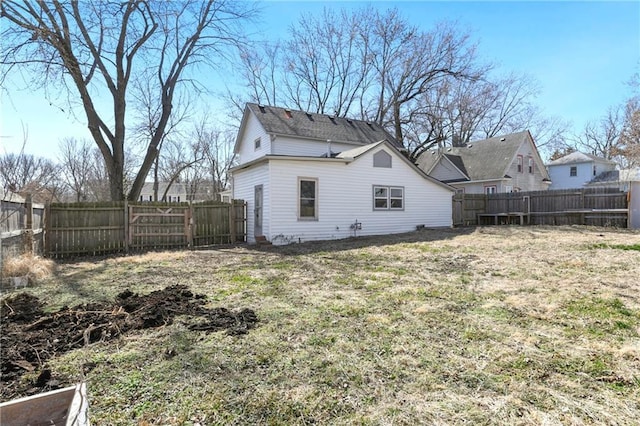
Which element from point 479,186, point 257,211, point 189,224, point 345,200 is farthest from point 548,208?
point 189,224

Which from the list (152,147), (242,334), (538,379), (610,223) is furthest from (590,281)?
(152,147)

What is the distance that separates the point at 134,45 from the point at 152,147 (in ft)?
15.3

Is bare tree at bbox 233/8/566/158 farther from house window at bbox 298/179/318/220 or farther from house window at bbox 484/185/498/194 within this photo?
house window at bbox 298/179/318/220

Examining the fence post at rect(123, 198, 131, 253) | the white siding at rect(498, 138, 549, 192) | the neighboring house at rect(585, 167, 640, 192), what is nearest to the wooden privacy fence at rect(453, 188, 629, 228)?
the white siding at rect(498, 138, 549, 192)

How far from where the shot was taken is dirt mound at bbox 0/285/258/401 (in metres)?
2.79

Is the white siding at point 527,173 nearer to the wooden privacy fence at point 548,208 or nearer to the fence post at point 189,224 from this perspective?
the wooden privacy fence at point 548,208

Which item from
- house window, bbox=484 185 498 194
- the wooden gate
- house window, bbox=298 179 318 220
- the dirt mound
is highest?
house window, bbox=484 185 498 194

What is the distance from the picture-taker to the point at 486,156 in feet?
80.9

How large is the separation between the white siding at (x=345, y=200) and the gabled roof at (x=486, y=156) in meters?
9.38

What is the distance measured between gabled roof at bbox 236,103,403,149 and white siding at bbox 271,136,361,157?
9.1 inches

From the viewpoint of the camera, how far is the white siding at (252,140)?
16.7 m

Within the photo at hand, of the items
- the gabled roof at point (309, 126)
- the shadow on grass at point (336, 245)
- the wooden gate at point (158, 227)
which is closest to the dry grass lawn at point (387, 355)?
the shadow on grass at point (336, 245)

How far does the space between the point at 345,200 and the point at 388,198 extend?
217cm

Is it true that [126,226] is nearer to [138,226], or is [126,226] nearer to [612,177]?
[138,226]
